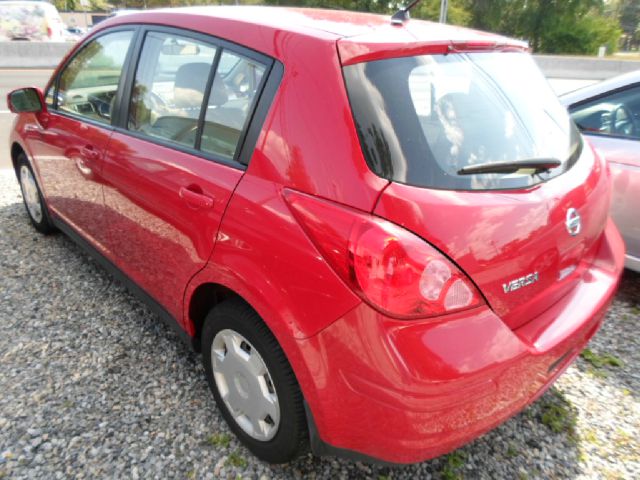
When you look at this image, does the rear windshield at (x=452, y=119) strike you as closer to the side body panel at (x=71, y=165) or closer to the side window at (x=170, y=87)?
the side window at (x=170, y=87)

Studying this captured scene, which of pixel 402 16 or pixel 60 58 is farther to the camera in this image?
pixel 60 58

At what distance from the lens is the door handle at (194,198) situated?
1.98m

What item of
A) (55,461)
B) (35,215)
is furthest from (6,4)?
(55,461)

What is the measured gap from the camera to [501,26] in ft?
134

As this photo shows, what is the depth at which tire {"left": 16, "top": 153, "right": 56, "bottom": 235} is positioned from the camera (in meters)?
4.05

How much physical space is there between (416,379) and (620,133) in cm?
296

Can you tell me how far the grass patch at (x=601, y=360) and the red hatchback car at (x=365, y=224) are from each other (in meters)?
0.72

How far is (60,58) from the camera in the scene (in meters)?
19.3

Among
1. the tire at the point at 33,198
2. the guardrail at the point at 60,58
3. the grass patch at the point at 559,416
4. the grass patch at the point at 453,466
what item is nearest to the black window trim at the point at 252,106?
the grass patch at the point at 453,466

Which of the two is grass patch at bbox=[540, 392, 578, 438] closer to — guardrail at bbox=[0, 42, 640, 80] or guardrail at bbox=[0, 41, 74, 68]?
guardrail at bbox=[0, 42, 640, 80]

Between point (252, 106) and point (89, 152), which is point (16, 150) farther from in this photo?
point (252, 106)

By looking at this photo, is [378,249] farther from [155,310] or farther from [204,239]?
[155,310]

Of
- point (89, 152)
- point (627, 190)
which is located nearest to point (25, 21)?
point (89, 152)

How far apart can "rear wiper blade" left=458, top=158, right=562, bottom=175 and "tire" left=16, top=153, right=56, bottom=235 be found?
3.53 metres
